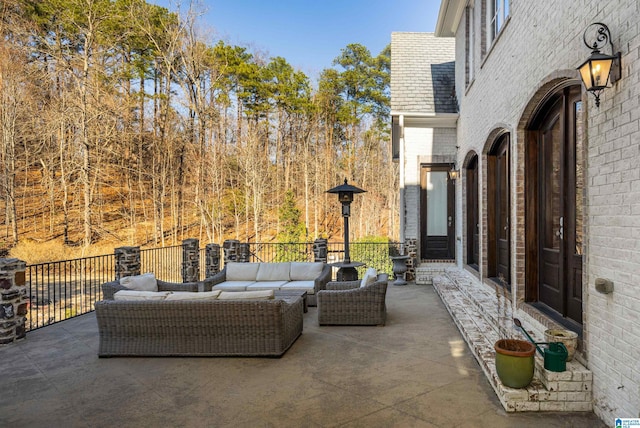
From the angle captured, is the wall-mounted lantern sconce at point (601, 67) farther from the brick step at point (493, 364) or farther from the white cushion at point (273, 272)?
the white cushion at point (273, 272)

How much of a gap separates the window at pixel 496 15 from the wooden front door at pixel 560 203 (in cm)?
215

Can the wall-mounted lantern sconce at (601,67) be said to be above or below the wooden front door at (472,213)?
above

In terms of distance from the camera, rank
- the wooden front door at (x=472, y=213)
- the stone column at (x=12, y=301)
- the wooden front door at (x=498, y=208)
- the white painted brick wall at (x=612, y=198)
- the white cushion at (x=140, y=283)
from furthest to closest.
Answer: the wooden front door at (x=472, y=213) < the wooden front door at (x=498, y=208) < the white cushion at (x=140, y=283) < the stone column at (x=12, y=301) < the white painted brick wall at (x=612, y=198)

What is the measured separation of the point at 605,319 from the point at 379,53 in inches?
868

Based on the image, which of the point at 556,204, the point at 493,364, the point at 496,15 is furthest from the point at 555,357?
the point at 496,15

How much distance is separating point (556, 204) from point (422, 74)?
6734 mm

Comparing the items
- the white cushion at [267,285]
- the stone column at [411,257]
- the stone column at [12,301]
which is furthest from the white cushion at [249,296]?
the stone column at [411,257]

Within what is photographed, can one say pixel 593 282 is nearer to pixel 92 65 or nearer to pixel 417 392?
pixel 417 392

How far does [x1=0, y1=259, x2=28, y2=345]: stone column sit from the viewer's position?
15.2 ft

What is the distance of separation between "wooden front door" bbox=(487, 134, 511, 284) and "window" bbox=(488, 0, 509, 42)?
1.66m

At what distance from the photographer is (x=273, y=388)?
3342mm

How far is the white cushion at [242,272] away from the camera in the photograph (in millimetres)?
7004

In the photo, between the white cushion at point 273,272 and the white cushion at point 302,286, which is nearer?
the white cushion at point 302,286

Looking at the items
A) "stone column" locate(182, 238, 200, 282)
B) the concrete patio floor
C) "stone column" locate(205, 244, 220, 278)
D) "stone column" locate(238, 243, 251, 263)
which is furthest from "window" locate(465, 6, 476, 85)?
"stone column" locate(182, 238, 200, 282)
